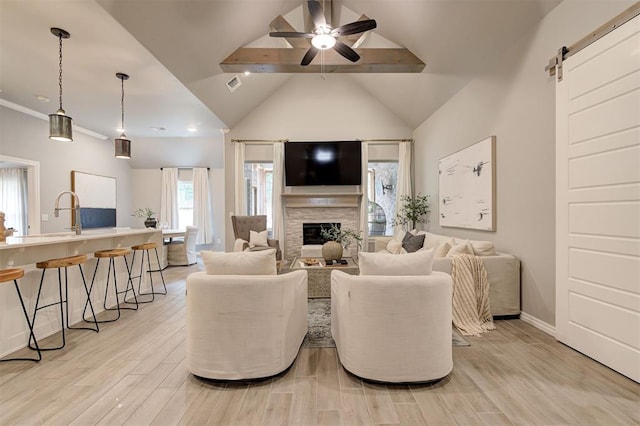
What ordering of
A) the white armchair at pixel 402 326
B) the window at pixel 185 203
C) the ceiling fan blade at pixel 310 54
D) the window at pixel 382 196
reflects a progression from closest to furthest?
the white armchair at pixel 402 326
the ceiling fan blade at pixel 310 54
the window at pixel 382 196
the window at pixel 185 203

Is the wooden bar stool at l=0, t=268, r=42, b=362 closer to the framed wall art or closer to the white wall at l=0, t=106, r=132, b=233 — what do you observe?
the white wall at l=0, t=106, r=132, b=233

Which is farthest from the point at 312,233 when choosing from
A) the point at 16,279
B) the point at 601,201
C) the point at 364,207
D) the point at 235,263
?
the point at 601,201

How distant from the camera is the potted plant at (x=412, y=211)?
19.4ft

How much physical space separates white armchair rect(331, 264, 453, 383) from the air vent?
4.41m

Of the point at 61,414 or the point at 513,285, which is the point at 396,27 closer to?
the point at 513,285

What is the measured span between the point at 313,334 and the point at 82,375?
1.78m

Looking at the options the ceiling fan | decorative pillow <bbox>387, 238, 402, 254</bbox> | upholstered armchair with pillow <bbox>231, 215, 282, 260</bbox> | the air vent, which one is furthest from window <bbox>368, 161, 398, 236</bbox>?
the ceiling fan

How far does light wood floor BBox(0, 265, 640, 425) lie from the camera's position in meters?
1.68

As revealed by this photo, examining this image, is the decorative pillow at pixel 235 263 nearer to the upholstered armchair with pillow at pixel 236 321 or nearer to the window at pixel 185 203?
the upholstered armchair with pillow at pixel 236 321

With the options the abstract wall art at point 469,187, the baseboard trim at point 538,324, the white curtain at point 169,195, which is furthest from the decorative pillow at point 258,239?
the baseboard trim at point 538,324

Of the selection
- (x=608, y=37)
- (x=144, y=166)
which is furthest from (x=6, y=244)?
(x=144, y=166)

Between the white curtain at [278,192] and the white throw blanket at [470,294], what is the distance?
4.02 meters

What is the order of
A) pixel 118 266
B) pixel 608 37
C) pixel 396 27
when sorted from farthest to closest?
pixel 396 27 < pixel 118 266 < pixel 608 37

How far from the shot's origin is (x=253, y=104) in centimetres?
627
